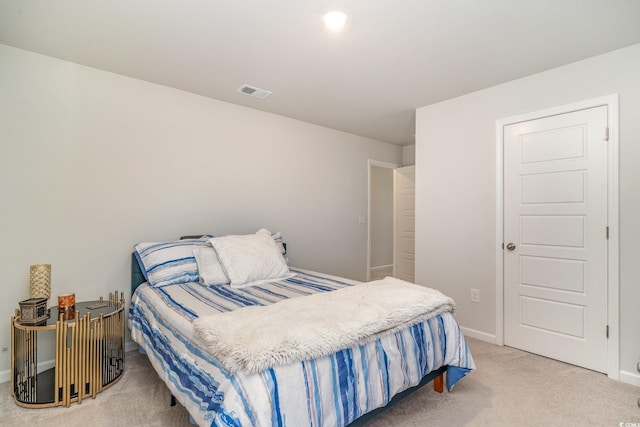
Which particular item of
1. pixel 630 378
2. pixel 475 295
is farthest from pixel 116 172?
pixel 630 378

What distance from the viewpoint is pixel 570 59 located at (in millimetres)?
2441

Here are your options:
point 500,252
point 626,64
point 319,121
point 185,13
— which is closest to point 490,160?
point 500,252

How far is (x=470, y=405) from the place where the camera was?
198cm

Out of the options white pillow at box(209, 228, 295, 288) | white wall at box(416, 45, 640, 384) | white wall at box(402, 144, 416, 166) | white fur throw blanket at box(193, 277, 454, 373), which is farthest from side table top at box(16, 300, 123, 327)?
white wall at box(402, 144, 416, 166)

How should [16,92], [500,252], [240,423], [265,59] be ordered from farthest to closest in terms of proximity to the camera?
[500,252] → [265,59] → [16,92] → [240,423]

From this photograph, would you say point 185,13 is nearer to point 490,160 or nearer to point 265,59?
point 265,59

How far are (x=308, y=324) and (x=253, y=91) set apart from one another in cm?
236

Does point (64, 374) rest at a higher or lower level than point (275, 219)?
lower

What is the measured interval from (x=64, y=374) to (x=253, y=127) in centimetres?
263

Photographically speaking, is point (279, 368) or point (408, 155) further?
point (408, 155)

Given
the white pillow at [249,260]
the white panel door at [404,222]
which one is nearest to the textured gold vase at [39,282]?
the white pillow at [249,260]

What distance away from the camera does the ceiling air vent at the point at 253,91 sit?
296 centimetres

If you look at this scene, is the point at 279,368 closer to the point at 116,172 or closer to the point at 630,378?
the point at 116,172

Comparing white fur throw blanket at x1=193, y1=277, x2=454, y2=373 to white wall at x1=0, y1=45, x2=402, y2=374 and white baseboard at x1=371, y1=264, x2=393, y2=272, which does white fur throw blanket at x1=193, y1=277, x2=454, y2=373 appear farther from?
white baseboard at x1=371, y1=264, x2=393, y2=272
